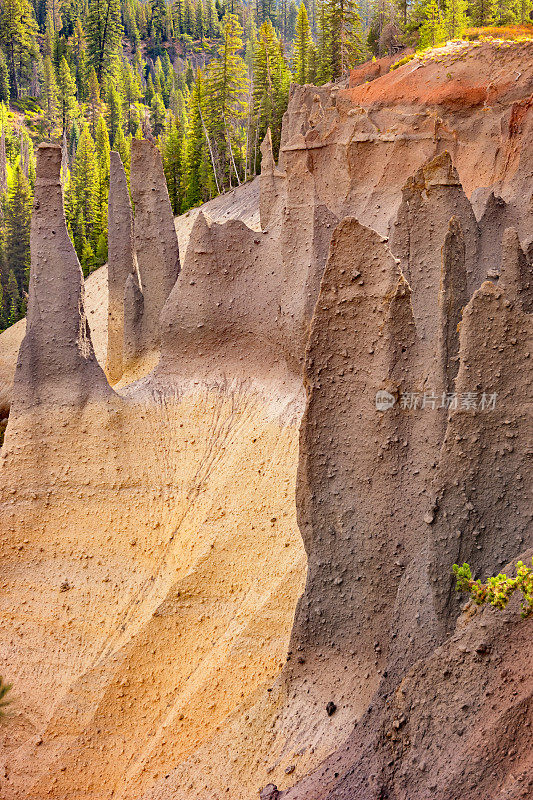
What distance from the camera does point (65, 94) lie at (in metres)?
80.8

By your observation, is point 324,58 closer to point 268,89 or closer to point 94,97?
point 268,89

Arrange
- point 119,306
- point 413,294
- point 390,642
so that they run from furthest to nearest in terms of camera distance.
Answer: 1. point 119,306
2. point 413,294
3. point 390,642

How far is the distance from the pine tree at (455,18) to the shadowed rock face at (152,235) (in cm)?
2072

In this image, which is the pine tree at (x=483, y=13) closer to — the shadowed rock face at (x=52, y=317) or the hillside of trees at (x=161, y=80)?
the hillside of trees at (x=161, y=80)

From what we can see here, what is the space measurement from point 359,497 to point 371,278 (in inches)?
98.3

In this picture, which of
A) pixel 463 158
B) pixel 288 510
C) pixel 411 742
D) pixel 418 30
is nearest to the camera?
pixel 411 742

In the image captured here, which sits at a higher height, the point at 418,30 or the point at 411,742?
the point at 418,30

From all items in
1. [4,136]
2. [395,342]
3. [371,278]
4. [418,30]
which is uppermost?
[418,30]

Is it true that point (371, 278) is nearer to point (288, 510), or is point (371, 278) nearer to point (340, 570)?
point (340, 570)

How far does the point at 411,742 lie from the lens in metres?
6.71

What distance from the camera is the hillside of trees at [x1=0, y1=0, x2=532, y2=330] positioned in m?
41.4

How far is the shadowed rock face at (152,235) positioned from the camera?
54.3 feet

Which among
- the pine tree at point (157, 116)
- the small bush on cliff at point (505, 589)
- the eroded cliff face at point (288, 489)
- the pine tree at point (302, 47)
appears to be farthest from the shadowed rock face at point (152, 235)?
the pine tree at point (157, 116)

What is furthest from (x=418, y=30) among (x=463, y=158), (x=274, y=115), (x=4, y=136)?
(x=4, y=136)
